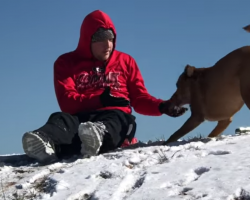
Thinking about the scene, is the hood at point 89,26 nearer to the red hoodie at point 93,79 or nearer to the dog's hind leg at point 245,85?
the red hoodie at point 93,79

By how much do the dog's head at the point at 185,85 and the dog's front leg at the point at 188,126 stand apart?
412 millimetres

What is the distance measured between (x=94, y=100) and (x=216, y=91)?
136cm

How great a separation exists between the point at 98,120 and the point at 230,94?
1.44 metres

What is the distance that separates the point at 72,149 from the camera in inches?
198

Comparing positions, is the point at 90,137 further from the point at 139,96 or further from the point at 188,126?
the point at 139,96

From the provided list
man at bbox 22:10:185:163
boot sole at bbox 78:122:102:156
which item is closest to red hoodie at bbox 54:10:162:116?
man at bbox 22:10:185:163

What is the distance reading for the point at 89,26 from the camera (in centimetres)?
604

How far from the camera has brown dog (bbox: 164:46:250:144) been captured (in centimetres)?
498

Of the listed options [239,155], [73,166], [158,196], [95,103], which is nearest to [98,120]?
[95,103]

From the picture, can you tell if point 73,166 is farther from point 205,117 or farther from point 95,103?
point 205,117

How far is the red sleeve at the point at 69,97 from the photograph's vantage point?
5480 mm

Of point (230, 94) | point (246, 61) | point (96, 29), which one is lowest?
point (230, 94)

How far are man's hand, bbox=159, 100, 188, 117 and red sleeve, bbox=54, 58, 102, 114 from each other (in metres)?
0.80

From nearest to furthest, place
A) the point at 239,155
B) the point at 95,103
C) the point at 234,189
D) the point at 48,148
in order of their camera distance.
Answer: the point at 234,189 < the point at 239,155 < the point at 48,148 < the point at 95,103
